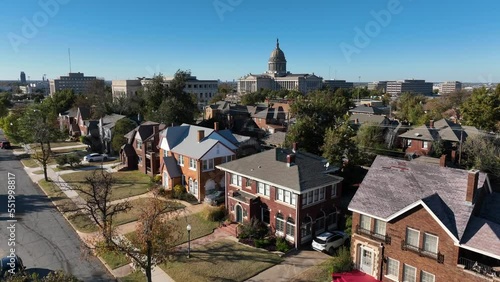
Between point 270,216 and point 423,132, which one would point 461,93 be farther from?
point 270,216

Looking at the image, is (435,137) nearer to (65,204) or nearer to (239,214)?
(239,214)

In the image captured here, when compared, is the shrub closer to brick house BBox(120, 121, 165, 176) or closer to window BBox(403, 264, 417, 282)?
brick house BBox(120, 121, 165, 176)

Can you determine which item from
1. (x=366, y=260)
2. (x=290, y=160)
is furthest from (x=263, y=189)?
(x=366, y=260)

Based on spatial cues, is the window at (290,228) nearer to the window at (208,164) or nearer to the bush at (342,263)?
the bush at (342,263)

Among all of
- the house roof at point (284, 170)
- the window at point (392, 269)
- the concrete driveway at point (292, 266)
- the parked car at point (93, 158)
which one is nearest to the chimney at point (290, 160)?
the house roof at point (284, 170)

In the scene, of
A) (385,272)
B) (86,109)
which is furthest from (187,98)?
(385,272)

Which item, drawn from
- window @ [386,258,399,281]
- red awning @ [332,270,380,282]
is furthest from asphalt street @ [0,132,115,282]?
window @ [386,258,399,281]

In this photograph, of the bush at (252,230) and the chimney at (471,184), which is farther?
the bush at (252,230)

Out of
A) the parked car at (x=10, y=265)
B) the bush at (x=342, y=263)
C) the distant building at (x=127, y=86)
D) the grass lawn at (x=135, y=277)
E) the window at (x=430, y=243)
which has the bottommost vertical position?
the grass lawn at (x=135, y=277)
